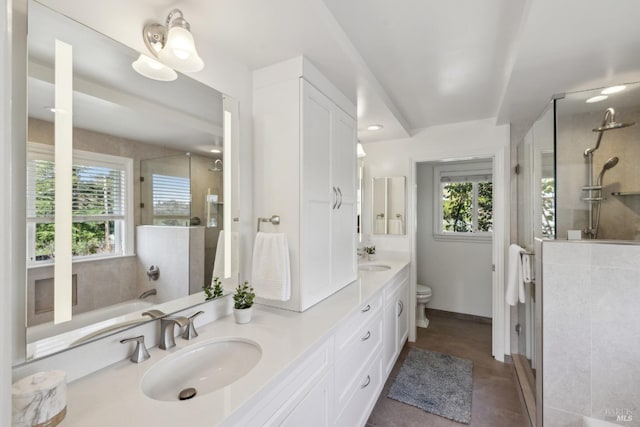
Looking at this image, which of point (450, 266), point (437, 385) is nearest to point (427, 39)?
point (437, 385)

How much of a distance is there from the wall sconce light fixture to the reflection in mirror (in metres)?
2.37

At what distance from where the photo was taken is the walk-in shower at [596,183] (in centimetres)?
163

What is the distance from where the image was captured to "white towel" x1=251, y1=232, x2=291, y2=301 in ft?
4.80

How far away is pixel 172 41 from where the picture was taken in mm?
1117

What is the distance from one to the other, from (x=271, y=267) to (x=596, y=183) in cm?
199

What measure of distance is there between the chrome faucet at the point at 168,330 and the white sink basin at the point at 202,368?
2.6 inches

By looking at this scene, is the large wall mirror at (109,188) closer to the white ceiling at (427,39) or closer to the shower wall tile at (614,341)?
the white ceiling at (427,39)

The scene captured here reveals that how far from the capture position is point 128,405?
2.59 feet

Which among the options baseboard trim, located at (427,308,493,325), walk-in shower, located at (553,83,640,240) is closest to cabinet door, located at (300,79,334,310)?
walk-in shower, located at (553,83,640,240)

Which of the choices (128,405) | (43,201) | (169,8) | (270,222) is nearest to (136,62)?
(169,8)

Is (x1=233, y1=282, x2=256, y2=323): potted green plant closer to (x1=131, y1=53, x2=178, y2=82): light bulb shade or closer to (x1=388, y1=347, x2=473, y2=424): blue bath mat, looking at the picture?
(x1=131, y1=53, x2=178, y2=82): light bulb shade

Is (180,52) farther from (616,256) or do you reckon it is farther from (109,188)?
(616,256)

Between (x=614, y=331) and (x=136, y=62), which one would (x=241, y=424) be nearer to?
(x=136, y=62)

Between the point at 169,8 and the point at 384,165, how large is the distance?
2.49 meters
